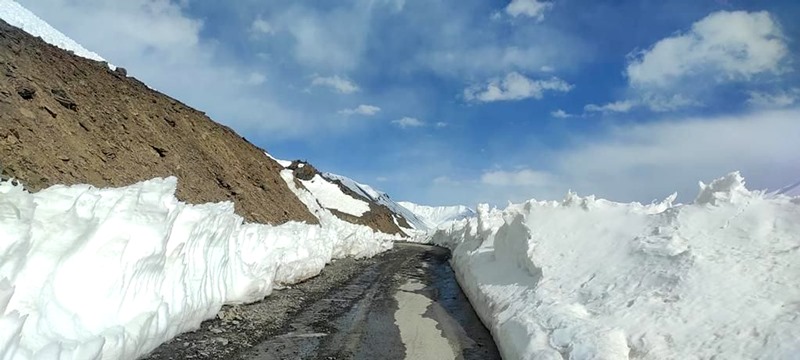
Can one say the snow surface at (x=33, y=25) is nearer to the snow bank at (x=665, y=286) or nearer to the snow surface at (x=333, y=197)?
the snow bank at (x=665, y=286)

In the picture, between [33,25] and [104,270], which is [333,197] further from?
[104,270]

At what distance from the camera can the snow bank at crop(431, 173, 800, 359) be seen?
6852 millimetres

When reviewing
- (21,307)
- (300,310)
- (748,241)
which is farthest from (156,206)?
(748,241)

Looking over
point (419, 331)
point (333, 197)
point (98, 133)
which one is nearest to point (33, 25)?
point (98, 133)

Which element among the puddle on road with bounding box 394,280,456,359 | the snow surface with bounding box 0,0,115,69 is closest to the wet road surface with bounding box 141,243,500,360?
the puddle on road with bounding box 394,280,456,359

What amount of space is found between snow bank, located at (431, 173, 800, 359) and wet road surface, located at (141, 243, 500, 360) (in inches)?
35.5

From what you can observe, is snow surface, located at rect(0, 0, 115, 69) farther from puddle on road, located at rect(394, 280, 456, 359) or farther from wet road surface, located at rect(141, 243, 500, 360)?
puddle on road, located at rect(394, 280, 456, 359)

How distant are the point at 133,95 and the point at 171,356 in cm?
1620

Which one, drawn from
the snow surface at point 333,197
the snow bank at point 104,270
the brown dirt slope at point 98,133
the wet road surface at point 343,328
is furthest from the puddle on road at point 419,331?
the snow surface at point 333,197

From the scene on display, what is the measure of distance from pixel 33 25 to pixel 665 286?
87.0 feet

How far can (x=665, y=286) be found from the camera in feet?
27.8

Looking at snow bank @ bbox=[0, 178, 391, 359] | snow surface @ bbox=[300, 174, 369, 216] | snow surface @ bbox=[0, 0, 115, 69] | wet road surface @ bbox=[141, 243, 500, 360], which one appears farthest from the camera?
snow surface @ bbox=[300, 174, 369, 216]

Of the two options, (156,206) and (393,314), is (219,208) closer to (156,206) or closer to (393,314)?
(156,206)

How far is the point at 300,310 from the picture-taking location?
11695 mm
